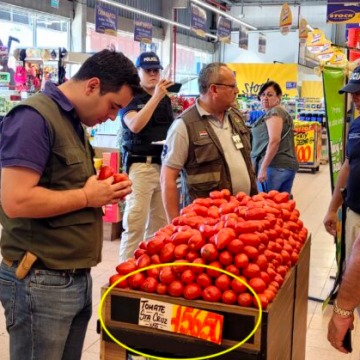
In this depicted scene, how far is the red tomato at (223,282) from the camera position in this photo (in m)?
1.90

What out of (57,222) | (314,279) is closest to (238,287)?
(57,222)

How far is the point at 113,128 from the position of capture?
759 centimetres

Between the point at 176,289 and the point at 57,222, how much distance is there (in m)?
0.48

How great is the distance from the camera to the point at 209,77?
134 inches

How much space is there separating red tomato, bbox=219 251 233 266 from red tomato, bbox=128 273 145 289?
30 centimetres

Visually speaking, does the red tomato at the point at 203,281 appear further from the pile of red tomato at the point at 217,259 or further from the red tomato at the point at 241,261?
the red tomato at the point at 241,261

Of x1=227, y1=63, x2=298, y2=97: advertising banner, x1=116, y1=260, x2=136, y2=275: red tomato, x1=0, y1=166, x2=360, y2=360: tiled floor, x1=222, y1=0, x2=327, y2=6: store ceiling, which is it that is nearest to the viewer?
x1=116, y1=260, x2=136, y2=275: red tomato

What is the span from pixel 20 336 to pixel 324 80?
324 centimetres

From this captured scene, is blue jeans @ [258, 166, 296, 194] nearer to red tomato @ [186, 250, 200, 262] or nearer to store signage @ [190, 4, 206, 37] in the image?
red tomato @ [186, 250, 200, 262]

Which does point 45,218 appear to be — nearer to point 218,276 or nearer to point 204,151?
point 218,276

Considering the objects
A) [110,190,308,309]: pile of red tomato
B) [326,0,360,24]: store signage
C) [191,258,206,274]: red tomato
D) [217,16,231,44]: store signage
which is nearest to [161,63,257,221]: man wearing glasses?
[110,190,308,309]: pile of red tomato

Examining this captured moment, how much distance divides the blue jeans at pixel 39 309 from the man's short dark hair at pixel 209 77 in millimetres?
1781

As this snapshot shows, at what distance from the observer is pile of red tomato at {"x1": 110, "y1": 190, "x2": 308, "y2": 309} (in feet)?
6.24

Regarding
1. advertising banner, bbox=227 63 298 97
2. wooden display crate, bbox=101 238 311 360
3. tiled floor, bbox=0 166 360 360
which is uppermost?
advertising banner, bbox=227 63 298 97
